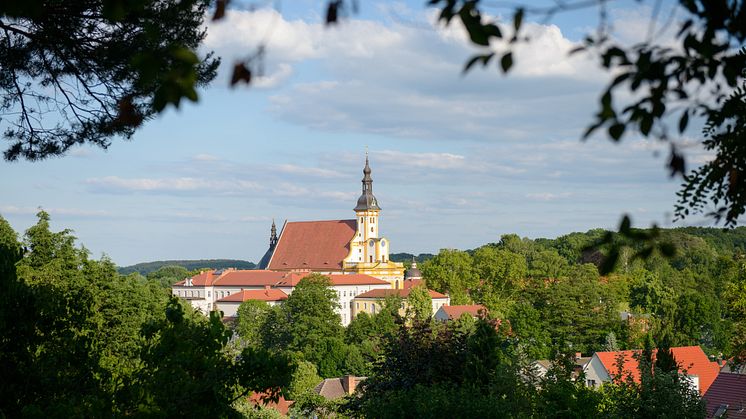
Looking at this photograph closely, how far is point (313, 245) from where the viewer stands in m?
114

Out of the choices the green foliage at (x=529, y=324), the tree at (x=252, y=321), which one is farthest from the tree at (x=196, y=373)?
the tree at (x=252, y=321)

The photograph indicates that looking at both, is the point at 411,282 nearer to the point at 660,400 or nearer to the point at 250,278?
the point at 250,278

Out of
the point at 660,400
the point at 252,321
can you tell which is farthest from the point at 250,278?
the point at 660,400

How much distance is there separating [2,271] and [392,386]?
1076 cm

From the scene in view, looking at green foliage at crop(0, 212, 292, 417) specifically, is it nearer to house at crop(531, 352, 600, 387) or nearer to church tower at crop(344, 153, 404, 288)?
house at crop(531, 352, 600, 387)

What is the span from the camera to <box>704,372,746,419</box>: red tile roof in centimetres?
2561

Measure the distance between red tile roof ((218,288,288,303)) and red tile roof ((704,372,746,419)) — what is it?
72.2m

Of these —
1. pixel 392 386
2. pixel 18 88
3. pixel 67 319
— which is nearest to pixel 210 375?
pixel 67 319

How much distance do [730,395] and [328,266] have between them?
86426mm

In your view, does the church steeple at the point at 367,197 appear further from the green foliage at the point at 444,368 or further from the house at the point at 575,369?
the green foliage at the point at 444,368

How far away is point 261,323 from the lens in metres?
77.7

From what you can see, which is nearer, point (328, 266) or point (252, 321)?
point (252, 321)

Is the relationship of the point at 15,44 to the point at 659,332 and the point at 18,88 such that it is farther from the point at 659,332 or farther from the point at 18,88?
the point at 659,332

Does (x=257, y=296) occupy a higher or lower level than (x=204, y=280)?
lower
